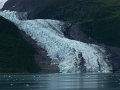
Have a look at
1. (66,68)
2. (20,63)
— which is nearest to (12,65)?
(20,63)

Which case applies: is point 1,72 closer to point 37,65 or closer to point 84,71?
point 37,65

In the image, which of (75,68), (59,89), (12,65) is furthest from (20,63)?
(59,89)

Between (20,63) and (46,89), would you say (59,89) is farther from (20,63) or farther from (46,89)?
(20,63)

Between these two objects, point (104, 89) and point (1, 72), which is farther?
point (1, 72)

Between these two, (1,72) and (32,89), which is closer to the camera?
(32,89)

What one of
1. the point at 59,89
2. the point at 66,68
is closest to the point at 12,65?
the point at 66,68

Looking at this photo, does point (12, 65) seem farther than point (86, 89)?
Yes

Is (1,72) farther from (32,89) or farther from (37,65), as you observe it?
(32,89)
